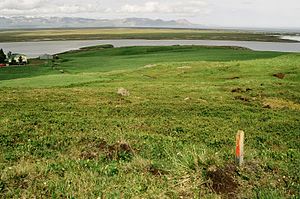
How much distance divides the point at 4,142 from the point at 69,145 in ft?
9.11

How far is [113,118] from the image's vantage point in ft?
67.3

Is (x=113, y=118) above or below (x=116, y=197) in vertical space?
below

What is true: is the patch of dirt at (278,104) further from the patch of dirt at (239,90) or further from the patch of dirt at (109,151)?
the patch of dirt at (109,151)

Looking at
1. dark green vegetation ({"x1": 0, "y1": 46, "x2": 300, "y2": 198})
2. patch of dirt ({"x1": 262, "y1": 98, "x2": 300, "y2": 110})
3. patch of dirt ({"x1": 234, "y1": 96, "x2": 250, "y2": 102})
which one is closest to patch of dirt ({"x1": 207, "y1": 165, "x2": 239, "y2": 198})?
dark green vegetation ({"x1": 0, "y1": 46, "x2": 300, "y2": 198})

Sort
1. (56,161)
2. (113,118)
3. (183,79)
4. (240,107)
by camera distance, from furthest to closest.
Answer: (183,79) < (240,107) < (113,118) < (56,161)

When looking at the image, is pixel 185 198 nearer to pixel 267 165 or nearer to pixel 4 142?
pixel 267 165

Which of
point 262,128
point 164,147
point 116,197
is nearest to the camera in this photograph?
point 116,197

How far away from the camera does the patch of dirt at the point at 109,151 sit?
1141 cm

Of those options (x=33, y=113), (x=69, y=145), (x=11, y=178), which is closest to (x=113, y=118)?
(x=33, y=113)

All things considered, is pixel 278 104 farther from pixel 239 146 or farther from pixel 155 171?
pixel 155 171

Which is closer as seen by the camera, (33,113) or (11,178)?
(11,178)

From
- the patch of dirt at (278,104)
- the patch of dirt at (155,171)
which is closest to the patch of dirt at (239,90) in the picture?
the patch of dirt at (278,104)

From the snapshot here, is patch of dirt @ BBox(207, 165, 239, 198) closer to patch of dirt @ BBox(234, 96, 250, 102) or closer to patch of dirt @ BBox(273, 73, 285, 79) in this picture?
patch of dirt @ BBox(234, 96, 250, 102)

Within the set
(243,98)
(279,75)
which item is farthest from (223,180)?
(279,75)
